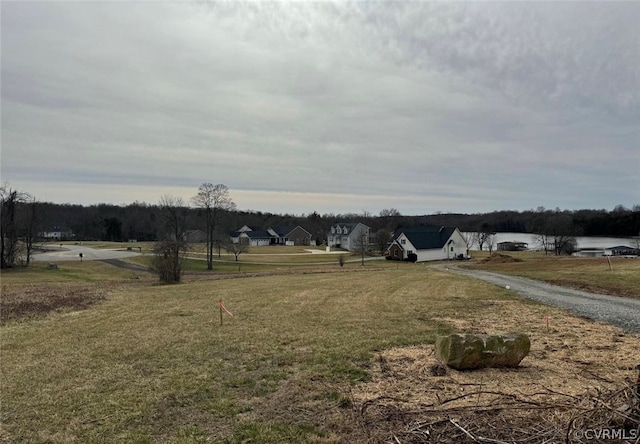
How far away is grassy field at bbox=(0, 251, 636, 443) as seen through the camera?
5.52 m

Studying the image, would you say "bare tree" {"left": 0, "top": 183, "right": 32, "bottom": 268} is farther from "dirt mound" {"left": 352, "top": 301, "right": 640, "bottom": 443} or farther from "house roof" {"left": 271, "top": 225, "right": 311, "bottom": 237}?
"house roof" {"left": 271, "top": 225, "right": 311, "bottom": 237}

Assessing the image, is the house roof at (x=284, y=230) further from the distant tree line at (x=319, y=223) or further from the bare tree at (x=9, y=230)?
the bare tree at (x=9, y=230)

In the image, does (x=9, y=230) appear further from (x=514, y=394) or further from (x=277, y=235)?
(x=277, y=235)

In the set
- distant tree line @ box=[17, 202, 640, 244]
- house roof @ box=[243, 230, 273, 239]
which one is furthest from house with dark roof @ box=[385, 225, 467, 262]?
house roof @ box=[243, 230, 273, 239]

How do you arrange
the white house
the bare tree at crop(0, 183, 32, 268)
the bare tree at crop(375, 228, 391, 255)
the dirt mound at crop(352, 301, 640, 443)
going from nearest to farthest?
1. the dirt mound at crop(352, 301, 640, 443)
2. the bare tree at crop(0, 183, 32, 268)
3. the bare tree at crop(375, 228, 391, 255)
4. the white house

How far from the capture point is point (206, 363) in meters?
8.42

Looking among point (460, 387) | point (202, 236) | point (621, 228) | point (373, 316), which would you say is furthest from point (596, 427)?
point (621, 228)

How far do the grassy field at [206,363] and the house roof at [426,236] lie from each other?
165ft

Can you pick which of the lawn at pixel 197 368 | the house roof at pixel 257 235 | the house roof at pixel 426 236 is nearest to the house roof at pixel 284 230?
the house roof at pixel 257 235

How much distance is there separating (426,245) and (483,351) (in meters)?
62.0

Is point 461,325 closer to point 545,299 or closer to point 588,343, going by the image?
point 588,343

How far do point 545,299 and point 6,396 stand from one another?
18851mm

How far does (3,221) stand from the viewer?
4731 cm

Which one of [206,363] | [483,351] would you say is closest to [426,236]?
[483,351]
